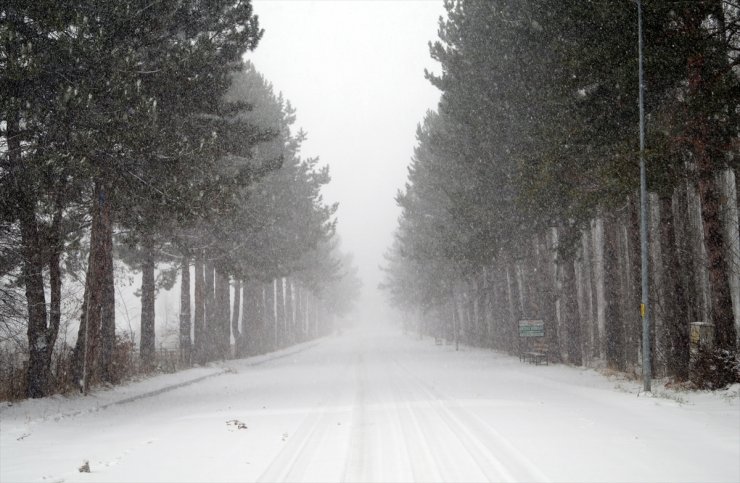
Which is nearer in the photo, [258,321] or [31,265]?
[31,265]

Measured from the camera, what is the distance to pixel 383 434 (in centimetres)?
838

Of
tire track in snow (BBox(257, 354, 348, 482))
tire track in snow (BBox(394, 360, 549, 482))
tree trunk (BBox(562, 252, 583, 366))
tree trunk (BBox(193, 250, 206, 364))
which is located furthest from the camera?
tree trunk (BBox(193, 250, 206, 364))

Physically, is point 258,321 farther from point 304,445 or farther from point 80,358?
point 304,445

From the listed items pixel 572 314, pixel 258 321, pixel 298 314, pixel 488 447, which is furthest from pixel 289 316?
pixel 488 447

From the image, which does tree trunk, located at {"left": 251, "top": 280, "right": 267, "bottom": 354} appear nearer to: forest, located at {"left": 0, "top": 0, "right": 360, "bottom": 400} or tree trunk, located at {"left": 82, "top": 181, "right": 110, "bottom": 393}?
forest, located at {"left": 0, "top": 0, "right": 360, "bottom": 400}

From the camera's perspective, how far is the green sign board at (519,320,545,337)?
23375 millimetres

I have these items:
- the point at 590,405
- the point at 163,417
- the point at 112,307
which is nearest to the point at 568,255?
the point at 590,405

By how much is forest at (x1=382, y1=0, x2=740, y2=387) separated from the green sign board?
70cm

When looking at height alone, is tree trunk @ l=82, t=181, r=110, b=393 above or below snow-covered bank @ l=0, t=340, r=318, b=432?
above

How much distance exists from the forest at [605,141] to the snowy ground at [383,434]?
350 cm

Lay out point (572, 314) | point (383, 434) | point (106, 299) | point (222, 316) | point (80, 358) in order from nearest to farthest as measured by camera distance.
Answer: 1. point (383, 434)
2. point (80, 358)
3. point (106, 299)
4. point (572, 314)
5. point (222, 316)

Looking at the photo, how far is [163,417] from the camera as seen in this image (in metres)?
11.2

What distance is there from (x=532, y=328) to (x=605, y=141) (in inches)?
445

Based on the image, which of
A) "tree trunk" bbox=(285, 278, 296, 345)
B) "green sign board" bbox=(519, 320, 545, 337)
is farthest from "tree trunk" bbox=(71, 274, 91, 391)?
"tree trunk" bbox=(285, 278, 296, 345)
